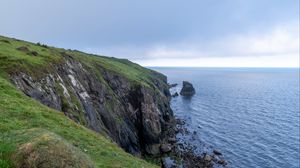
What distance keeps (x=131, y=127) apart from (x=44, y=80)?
32.4m

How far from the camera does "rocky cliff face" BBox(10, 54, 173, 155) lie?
43303 mm

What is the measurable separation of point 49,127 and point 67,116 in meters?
16.4

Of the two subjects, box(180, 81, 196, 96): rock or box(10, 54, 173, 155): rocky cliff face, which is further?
box(180, 81, 196, 96): rock

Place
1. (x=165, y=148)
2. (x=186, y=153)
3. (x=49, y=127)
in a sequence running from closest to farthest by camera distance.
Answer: (x=49, y=127) < (x=165, y=148) < (x=186, y=153)

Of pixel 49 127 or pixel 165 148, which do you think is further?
pixel 165 148

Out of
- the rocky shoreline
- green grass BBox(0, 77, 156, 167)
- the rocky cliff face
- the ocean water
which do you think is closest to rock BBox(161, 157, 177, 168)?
the rocky shoreline

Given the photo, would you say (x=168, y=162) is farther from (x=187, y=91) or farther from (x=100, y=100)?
(x=187, y=91)

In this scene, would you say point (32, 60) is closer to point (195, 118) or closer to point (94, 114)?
point (94, 114)

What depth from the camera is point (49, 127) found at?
992 inches

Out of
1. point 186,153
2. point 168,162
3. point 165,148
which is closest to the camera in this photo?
point 168,162

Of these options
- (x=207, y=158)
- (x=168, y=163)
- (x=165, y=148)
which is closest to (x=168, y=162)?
(x=168, y=163)

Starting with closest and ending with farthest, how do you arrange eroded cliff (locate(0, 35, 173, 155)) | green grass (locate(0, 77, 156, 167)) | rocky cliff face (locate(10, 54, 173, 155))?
green grass (locate(0, 77, 156, 167)) → eroded cliff (locate(0, 35, 173, 155)) → rocky cliff face (locate(10, 54, 173, 155))

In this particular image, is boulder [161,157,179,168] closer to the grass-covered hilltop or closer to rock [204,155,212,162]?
the grass-covered hilltop

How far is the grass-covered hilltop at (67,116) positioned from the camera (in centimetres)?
1348
